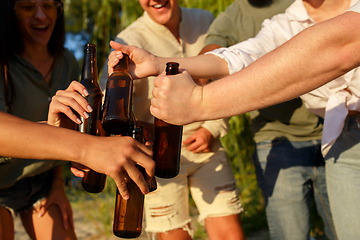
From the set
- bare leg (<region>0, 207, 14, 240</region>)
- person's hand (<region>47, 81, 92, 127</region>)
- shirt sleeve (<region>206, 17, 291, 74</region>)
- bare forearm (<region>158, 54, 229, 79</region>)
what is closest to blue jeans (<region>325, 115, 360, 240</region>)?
shirt sleeve (<region>206, 17, 291, 74</region>)

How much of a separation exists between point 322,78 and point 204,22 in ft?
4.37

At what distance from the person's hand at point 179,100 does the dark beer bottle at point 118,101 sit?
19 cm

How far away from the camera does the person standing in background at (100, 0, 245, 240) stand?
1.82 metres

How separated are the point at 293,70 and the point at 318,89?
2.17 feet

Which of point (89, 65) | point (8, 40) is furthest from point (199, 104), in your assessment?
point (8, 40)

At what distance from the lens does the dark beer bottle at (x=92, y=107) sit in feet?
4.32

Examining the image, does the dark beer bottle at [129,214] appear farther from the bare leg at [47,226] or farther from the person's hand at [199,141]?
the bare leg at [47,226]

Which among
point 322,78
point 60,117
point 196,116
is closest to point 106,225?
point 60,117

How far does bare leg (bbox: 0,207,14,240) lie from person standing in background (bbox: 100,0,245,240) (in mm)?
799

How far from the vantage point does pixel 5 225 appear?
182 centimetres

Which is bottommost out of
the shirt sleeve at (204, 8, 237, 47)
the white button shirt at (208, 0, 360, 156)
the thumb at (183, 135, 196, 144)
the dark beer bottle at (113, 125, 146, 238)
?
the dark beer bottle at (113, 125, 146, 238)

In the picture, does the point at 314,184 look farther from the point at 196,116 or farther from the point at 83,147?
the point at 83,147

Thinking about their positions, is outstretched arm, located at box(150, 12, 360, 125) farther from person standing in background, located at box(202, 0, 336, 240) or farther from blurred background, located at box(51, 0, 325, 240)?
blurred background, located at box(51, 0, 325, 240)

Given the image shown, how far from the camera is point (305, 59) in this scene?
0.96 m
